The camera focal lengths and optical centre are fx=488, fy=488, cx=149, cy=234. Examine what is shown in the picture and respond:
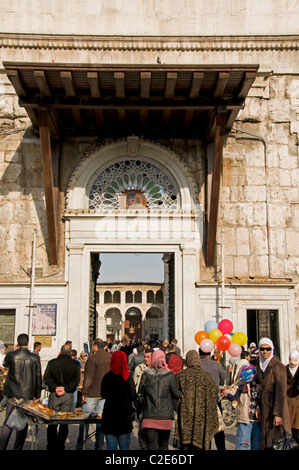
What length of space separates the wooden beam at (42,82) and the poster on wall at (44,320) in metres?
5.50

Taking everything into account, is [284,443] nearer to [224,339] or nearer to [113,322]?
[224,339]

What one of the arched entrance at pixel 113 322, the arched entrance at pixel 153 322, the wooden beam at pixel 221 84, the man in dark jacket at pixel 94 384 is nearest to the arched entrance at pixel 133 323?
the arched entrance at pixel 153 322

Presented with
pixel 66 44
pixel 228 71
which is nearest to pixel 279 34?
pixel 228 71

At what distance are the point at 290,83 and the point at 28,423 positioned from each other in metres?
11.8

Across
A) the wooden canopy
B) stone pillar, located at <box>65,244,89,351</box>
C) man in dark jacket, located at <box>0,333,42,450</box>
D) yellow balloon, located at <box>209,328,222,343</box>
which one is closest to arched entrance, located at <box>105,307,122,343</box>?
stone pillar, located at <box>65,244,89,351</box>

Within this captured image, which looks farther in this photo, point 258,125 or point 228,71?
point 258,125

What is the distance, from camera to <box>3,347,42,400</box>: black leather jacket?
674cm

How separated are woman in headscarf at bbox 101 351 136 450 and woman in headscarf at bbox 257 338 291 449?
5.00 ft

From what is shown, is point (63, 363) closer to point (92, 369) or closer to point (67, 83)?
point (92, 369)

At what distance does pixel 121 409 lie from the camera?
539 centimetres

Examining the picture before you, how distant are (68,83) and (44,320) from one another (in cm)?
612

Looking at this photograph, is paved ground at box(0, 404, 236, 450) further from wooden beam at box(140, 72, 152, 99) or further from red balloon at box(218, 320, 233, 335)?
wooden beam at box(140, 72, 152, 99)

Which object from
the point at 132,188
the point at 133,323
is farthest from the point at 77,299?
the point at 133,323

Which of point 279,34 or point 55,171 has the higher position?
point 279,34
